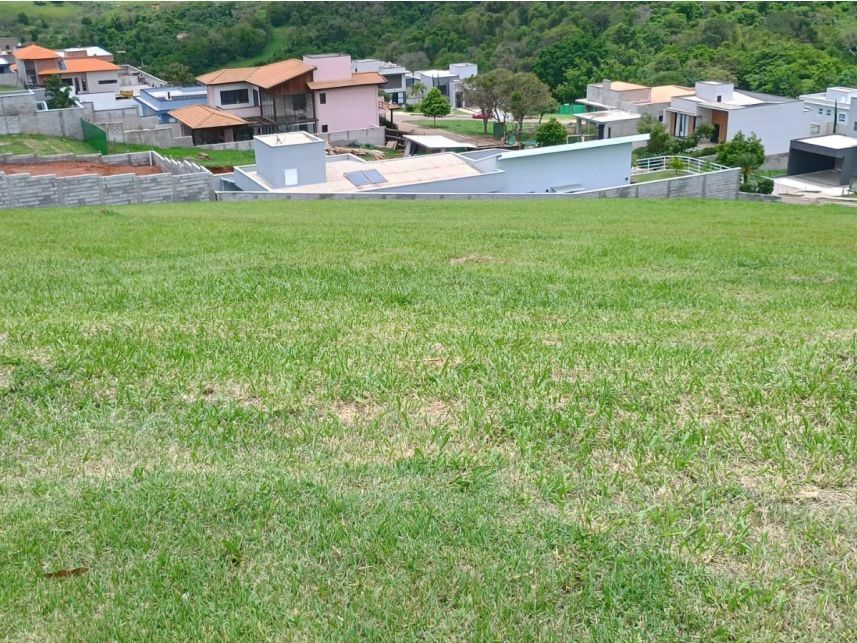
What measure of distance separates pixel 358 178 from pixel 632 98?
121ft

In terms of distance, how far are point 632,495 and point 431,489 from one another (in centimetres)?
95

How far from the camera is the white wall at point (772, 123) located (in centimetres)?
5288

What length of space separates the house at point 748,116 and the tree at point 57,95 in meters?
38.1

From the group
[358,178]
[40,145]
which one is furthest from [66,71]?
[358,178]

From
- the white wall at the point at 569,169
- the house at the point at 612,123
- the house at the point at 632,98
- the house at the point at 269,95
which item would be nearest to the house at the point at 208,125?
the house at the point at 269,95

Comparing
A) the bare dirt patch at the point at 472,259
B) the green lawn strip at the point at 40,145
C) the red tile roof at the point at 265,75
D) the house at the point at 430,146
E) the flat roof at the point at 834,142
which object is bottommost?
the flat roof at the point at 834,142

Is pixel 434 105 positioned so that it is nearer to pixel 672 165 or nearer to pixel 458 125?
pixel 458 125

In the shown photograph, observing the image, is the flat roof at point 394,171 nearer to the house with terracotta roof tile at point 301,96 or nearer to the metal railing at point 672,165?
the metal railing at point 672,165

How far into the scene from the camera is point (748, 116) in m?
52.9

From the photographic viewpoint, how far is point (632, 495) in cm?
424

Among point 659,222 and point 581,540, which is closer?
point 581,540

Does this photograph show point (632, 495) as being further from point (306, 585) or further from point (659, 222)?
point (659, 222)

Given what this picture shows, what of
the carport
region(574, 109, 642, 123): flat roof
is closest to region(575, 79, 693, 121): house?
region(574, 109, 642, 123): flat roof

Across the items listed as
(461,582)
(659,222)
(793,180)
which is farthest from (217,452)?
(793,180)
